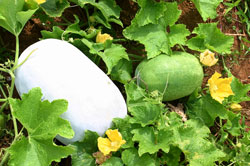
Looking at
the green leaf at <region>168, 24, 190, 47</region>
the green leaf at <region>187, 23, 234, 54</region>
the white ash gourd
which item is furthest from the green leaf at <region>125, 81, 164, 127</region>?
the green leaf at <region>187, 23, 234, 54</region>

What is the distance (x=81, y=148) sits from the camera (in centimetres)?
188

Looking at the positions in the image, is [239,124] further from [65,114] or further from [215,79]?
[65,114]

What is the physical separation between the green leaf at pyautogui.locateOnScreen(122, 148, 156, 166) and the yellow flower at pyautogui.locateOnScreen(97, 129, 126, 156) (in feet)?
0.19

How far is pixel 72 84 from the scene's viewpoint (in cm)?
180

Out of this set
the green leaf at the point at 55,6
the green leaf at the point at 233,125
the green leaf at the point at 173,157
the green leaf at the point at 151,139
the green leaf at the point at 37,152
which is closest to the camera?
the green leaf at the point at 37,152

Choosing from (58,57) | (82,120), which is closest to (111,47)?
(58,57)

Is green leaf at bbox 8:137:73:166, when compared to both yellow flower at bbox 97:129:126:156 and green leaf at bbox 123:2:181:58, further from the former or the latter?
green leaf at bbox 123:2:181:58

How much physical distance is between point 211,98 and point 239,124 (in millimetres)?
257

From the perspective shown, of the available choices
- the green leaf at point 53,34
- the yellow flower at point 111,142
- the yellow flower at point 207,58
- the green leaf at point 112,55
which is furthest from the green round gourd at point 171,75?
the green leaf at point 53,34

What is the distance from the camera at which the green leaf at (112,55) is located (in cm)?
199

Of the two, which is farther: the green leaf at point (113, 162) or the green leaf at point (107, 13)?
the green leaf at point (107, 13)

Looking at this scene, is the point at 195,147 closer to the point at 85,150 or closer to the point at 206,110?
the point at 206,110

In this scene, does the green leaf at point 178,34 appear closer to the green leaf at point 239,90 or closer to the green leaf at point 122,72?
the green leaf at point 122,72

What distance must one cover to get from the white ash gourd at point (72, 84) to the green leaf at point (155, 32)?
37cm
